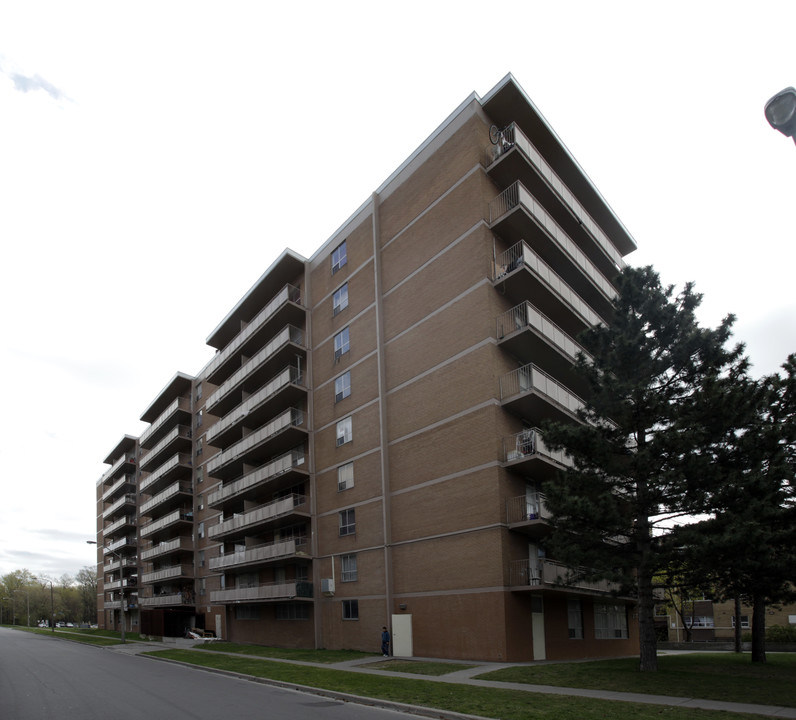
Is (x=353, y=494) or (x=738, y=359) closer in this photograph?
(x=738, y=359)

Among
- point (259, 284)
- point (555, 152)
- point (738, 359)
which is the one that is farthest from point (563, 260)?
point (259, 284)

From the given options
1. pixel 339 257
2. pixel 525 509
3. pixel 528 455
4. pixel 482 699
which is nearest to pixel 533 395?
pixel 528 455

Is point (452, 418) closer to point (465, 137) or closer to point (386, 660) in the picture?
point (386, 660)

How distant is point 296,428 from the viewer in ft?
124

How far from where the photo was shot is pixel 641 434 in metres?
20.6

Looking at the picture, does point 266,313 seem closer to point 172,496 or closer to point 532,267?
point 532,267

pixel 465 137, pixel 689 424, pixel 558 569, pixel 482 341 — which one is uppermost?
pixel 465 137

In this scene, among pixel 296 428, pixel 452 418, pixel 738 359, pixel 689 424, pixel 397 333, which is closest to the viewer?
pixel 689 424

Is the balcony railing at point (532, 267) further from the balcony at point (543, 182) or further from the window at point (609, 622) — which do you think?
the window at point (609, 622)

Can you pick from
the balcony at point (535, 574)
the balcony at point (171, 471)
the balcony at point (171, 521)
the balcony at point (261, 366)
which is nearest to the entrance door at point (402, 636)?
the balcony at point (535, 574)

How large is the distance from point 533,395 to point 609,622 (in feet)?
48.3

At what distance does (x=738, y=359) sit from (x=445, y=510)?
1271cm

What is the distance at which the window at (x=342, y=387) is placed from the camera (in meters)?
35.4

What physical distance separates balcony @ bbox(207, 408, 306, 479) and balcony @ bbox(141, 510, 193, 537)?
533 inches
